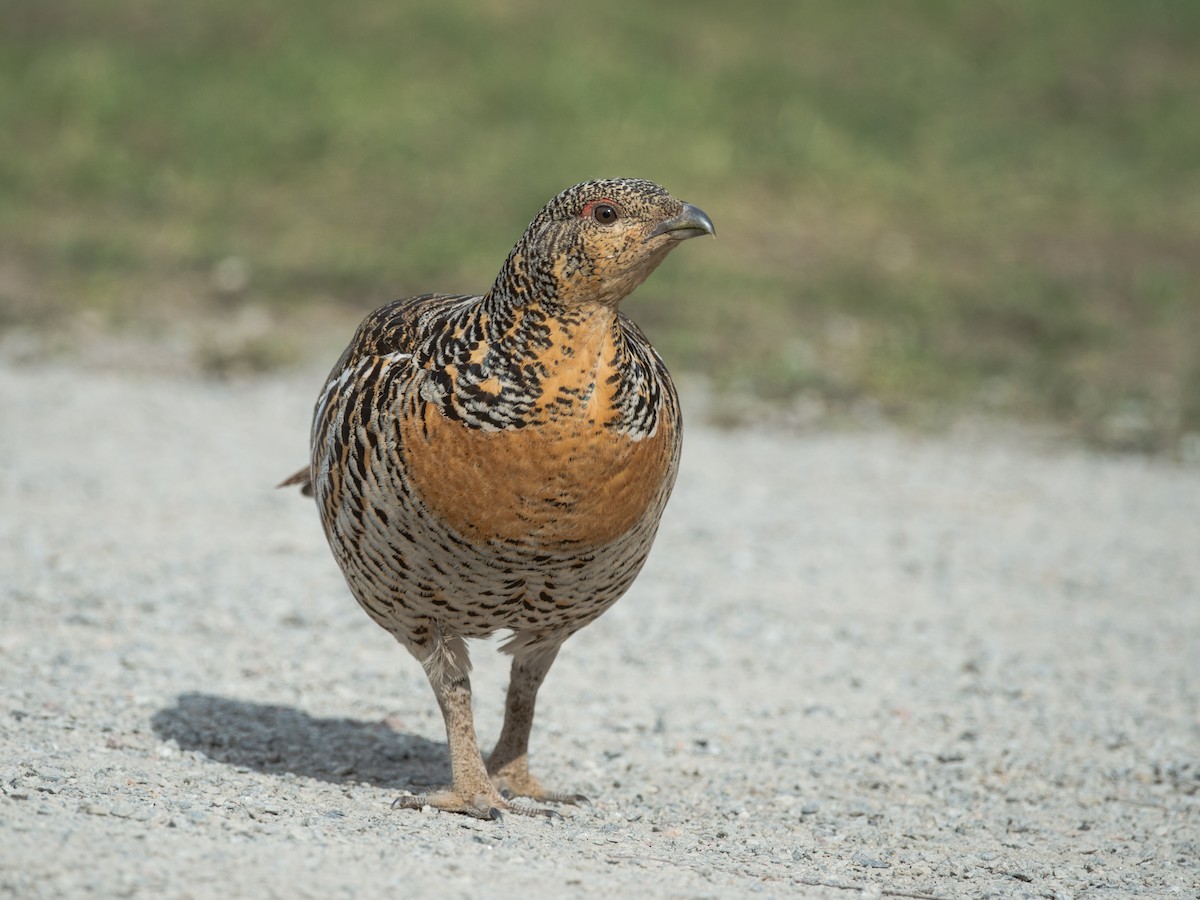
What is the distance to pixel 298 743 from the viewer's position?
5.81 meters

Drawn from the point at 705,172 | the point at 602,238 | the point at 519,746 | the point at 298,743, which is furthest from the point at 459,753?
the point at 705,172

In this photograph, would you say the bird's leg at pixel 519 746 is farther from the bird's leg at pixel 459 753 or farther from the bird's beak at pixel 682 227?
the bird's beak at pixel 682 227

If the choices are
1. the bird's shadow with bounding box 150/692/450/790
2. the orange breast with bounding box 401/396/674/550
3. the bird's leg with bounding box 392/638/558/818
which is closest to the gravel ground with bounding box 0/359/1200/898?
the bird's shadow with bounding box 150/692/450/790

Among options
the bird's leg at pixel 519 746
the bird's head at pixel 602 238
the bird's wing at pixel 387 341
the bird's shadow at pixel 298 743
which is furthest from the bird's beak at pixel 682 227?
the bird's shadow at pixel 298 743

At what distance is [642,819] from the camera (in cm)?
521

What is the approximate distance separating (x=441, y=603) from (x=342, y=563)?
0.42 m

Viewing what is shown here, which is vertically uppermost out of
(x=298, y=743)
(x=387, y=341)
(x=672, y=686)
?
(x=387, y=341)

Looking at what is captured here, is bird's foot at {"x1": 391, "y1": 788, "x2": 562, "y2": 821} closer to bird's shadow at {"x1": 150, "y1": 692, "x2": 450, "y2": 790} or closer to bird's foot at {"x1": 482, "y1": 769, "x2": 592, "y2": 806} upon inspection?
bird's foot at {"x1": 482, "y1": 769, "x2": 592, "y2": 806}

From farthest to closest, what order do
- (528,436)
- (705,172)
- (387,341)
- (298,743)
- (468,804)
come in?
(705,172)
(298,743)
(468,804)
(387,341)
(528,436)

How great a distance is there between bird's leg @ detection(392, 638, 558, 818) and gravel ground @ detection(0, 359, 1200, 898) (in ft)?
0.45

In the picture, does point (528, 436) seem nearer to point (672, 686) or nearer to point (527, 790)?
point (527, 790)

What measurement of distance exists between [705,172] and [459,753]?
35.6ft

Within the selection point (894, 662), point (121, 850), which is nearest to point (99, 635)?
point (121, 850)

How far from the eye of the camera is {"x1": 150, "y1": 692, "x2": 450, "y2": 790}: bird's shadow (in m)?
5.54
